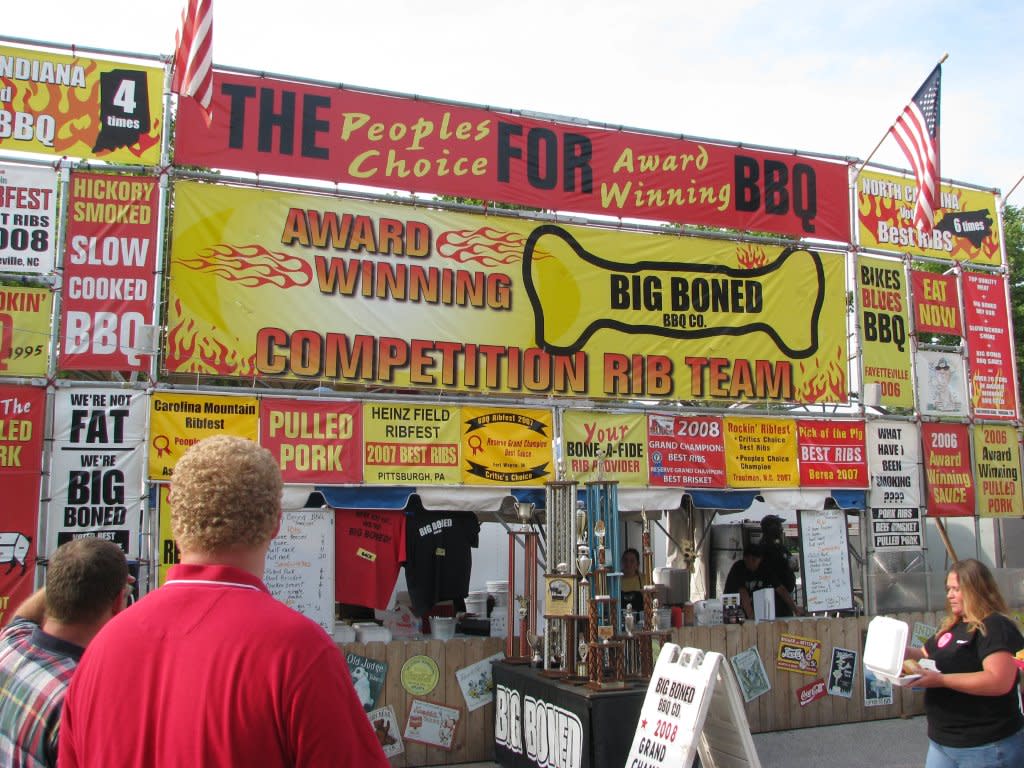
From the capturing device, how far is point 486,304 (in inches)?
402

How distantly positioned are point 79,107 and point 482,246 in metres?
4.11

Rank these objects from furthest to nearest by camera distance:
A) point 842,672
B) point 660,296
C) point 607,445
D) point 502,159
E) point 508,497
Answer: point 660,296 < point 842,672 < point 502,159 < point 607,445 < point 508,497

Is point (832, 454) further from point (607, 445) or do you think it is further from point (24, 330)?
point (24, 330)

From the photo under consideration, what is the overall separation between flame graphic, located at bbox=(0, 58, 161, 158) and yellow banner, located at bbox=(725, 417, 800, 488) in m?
7.13

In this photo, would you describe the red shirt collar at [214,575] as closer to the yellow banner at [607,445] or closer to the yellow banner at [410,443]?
the yellow banner at [410,443]

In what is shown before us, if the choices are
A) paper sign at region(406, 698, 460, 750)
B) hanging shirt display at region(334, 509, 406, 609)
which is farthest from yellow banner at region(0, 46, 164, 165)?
paper sign at region(406, 698, 460, 750)

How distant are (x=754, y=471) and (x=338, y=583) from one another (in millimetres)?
4942

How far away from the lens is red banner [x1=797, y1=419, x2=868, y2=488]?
11.3 metres

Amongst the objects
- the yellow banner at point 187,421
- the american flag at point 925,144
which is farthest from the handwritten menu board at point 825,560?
the yellow banner at point 187,421

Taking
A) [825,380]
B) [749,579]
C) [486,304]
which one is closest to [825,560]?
[749,579]

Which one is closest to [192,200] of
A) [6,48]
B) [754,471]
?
[6,48]

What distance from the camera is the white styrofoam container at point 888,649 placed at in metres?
4.76

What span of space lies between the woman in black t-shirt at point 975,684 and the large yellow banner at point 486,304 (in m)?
5.80

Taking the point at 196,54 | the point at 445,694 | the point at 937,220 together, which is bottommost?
the point at 445,694
